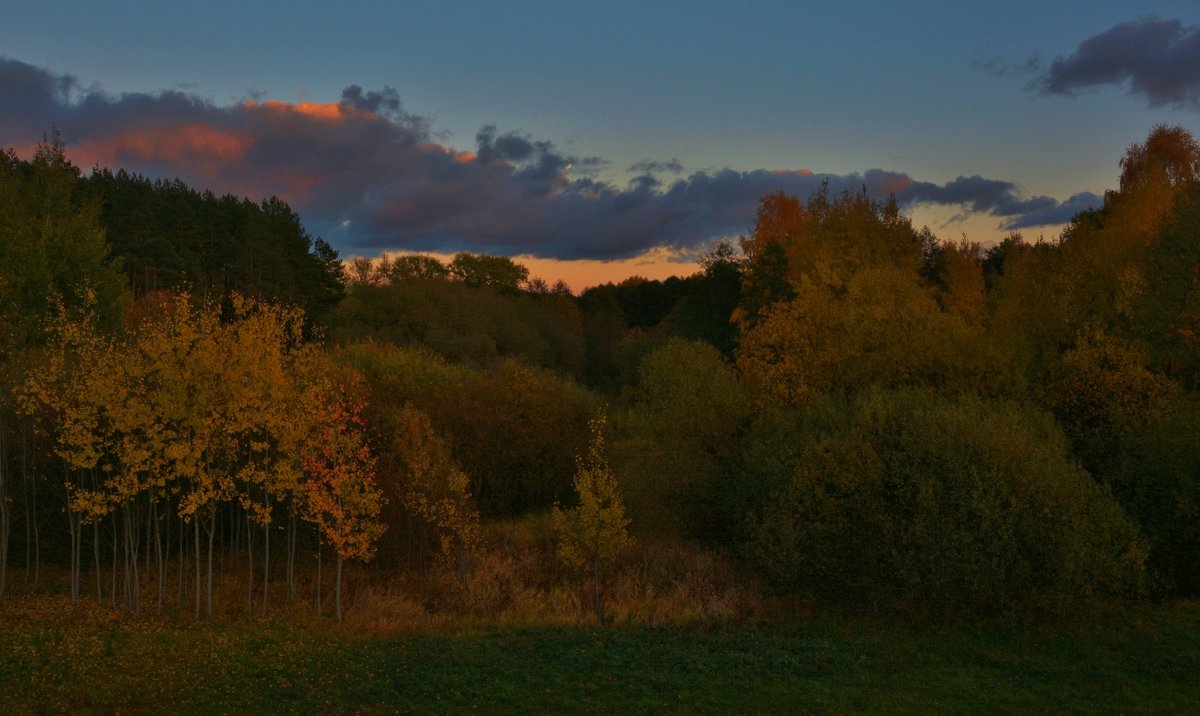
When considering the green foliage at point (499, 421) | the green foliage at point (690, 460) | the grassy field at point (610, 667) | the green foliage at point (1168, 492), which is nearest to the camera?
the grassy field at point (610, 667)

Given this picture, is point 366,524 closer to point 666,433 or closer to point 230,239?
point 666,433

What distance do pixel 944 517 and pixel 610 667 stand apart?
1169 centimetres

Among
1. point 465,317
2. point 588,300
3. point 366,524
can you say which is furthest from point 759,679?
point 588,300

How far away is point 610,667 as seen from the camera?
66.1 ft

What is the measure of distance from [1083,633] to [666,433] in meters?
Answer: 16.5

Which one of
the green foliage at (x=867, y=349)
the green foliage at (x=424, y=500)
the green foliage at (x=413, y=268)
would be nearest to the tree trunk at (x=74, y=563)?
the green foliage at (x=424, y=500)

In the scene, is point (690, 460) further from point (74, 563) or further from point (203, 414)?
point (74, 563)

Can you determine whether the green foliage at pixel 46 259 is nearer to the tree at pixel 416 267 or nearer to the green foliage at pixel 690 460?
the green foliage at pixel 690 460

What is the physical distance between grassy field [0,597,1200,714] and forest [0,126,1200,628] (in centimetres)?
193

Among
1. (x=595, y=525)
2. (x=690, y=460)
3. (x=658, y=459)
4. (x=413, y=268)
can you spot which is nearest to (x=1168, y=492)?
(x=690, y=460)

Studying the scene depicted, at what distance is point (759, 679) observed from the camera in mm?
19141

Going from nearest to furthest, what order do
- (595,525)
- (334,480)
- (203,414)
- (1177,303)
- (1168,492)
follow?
1. (203,414)
2. (334,480)
3. (1168,492)
4. (595,525)
5. (1177,303)

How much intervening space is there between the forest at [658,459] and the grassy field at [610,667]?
1.93 m

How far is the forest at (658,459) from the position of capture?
977 inches
